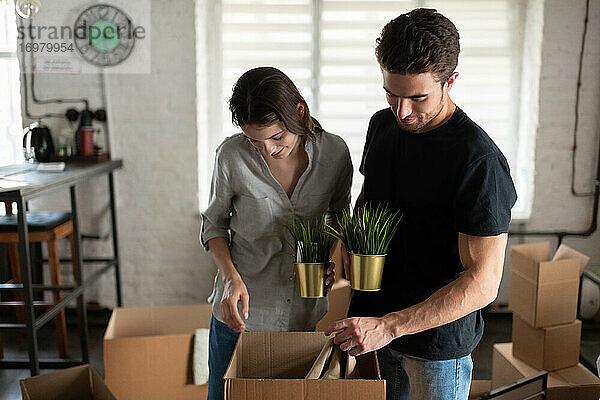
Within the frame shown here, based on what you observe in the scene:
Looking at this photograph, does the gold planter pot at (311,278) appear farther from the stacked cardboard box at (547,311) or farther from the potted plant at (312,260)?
the stacked cardboard box at (547,311)

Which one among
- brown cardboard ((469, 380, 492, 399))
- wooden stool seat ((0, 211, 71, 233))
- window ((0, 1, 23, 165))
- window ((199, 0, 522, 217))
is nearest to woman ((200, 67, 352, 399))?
brown cardboard ((469, 380, 492, 399))

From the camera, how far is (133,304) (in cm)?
373

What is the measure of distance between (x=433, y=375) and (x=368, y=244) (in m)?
0.38

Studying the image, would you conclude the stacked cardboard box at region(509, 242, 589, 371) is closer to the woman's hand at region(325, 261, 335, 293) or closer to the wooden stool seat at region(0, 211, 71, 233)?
the woman's hand at region(325, 261, 335, 293)

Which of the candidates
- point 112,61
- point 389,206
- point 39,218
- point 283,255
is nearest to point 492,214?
point 389,206

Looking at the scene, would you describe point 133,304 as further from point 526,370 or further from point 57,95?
point 526,370

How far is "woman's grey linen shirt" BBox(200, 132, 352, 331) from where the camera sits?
1618mm

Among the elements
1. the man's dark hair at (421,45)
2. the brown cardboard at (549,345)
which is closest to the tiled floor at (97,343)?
the brown cardboard at (549,345)

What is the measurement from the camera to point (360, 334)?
119 cm

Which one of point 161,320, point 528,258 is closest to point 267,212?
point 161,320

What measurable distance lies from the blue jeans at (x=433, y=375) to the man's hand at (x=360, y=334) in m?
0.27

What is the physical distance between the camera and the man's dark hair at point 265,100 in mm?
1447

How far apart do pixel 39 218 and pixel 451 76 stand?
8.41 feet
